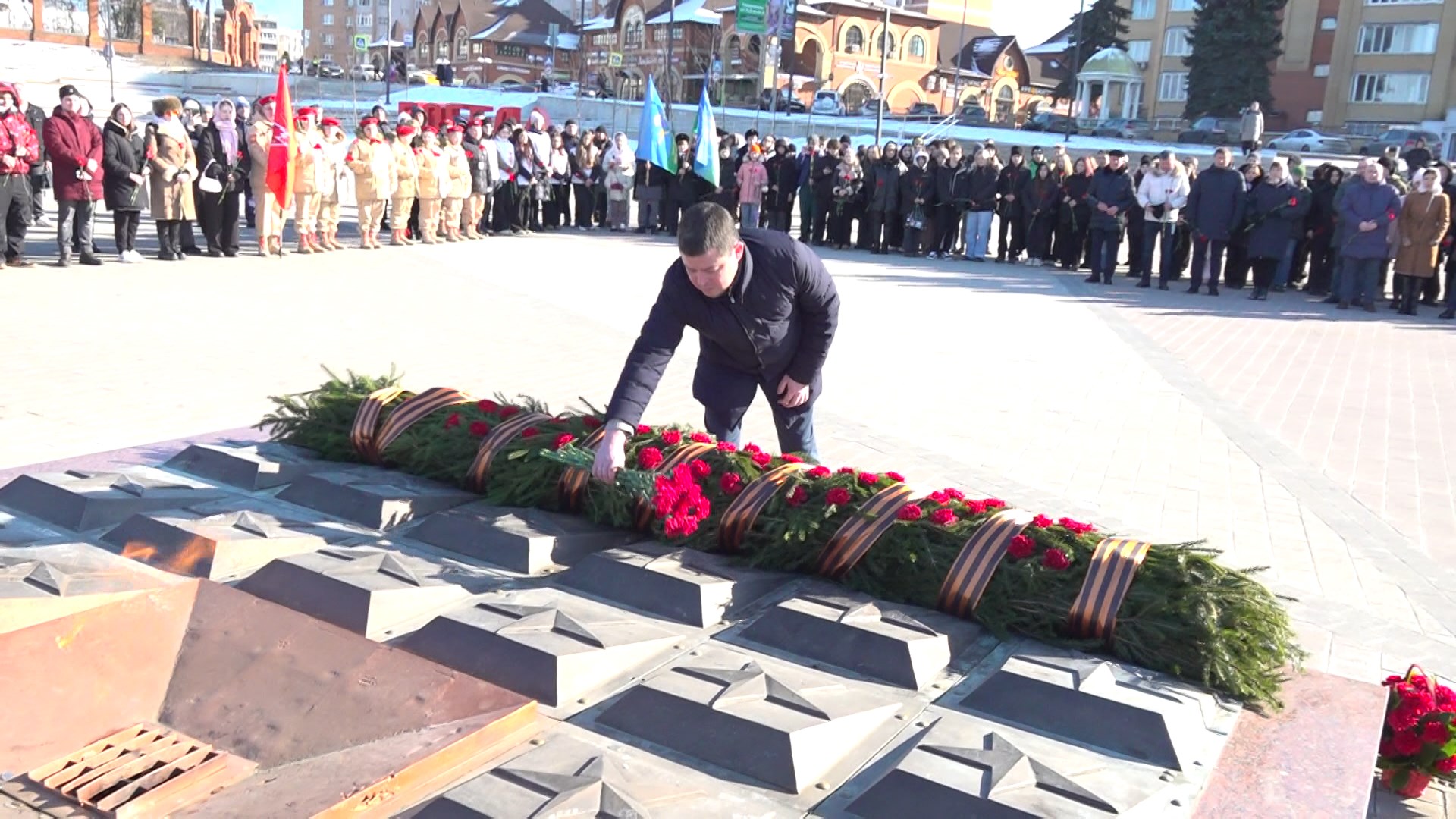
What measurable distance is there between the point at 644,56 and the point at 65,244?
6725 cm

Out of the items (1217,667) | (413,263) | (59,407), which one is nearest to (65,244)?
(413,263)

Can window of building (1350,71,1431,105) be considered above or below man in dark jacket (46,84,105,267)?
above

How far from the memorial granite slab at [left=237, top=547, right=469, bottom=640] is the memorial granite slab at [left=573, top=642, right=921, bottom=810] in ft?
2.60

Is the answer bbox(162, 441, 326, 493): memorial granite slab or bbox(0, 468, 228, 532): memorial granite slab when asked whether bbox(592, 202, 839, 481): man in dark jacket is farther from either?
bbox(0, 468, 228, 532): memorial granite slab

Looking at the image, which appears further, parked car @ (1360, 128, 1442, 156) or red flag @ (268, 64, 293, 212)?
parked car @ (1360, 128, 1442, 156)

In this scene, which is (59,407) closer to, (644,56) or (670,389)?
(670,389)

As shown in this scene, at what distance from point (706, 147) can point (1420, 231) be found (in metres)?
10.5

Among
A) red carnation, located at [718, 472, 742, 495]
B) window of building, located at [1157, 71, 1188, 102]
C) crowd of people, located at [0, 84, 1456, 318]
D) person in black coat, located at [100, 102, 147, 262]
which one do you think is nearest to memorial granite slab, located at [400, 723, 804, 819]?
red carnation, located at [718, 472, 742, 495]

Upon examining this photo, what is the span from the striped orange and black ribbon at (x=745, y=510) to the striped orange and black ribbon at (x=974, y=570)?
684 millimetres

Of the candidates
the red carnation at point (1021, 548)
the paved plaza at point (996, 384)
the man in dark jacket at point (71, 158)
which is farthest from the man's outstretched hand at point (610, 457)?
the man in dark jacket at point (71, 158)

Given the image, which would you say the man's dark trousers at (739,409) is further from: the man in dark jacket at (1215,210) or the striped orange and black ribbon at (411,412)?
the man in dark jacket at (1215,210)

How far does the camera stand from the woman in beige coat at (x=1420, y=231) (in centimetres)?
1411

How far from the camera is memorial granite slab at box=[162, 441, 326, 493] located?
469 centimetres

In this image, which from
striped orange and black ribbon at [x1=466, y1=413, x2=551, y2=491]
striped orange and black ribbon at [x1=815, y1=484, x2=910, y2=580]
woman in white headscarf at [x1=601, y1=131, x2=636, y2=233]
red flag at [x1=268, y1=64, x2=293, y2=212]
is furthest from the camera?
woman in white headscarf at [x1=601, y1=131, x2=636, y2=233]
